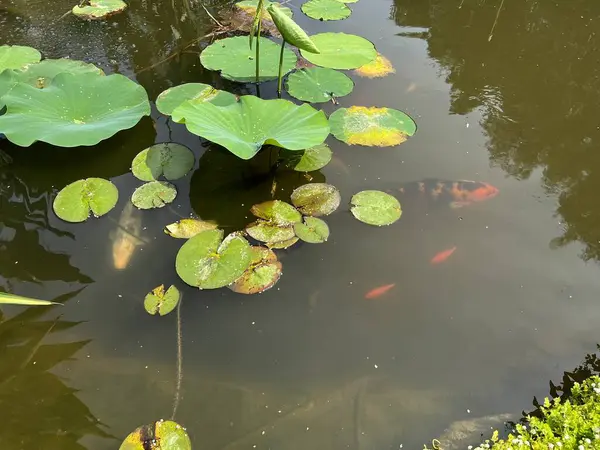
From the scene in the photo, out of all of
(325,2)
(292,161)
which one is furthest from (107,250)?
(325,2)

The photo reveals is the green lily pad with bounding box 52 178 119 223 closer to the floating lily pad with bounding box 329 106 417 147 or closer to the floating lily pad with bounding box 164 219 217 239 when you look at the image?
the floating lily pad with bounding box 164 219 217 239

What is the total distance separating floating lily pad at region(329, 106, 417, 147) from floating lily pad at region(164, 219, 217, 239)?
3.52 ft

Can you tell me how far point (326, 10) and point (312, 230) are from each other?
2.63 meters

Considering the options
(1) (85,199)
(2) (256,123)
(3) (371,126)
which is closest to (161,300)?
(1) (85,199)

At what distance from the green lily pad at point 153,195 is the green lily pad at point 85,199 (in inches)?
5.0

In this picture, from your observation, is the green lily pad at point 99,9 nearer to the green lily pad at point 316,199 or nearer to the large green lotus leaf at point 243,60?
the large green lotus leaf at point 243,60

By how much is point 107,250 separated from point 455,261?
1.91m

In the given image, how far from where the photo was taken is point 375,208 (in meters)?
2.63

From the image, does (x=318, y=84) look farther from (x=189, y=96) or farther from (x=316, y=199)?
(x=316, y=199)

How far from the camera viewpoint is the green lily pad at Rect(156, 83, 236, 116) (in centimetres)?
307

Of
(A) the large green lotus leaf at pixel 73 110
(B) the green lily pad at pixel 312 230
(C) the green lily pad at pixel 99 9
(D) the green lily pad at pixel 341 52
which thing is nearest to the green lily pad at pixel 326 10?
(D) the green lily pad at pixel 341 52

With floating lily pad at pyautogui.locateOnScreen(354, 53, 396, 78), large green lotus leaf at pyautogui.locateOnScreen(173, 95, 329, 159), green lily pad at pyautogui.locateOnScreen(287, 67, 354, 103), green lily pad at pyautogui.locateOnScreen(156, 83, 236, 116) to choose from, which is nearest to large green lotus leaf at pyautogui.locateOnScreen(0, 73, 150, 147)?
green lily pad at pyautogui.locateOnScreen(156, 83, 236, 116)

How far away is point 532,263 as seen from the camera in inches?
97.7

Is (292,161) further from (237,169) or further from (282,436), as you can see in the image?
(282,436)
